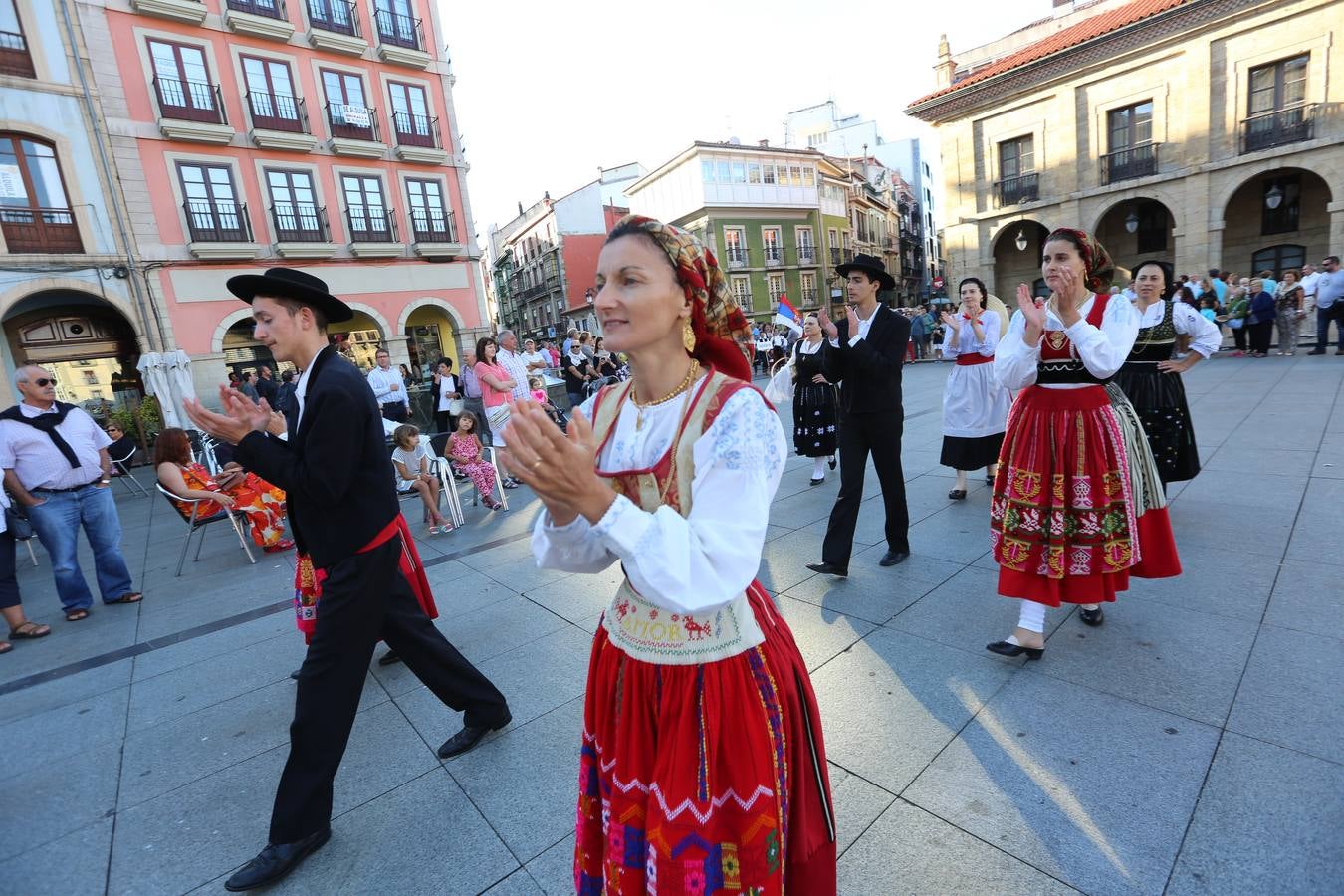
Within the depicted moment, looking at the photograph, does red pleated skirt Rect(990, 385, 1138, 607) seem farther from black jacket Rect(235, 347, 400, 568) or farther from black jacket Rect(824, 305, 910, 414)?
black jacket Rect(235, 347, 400, 568)

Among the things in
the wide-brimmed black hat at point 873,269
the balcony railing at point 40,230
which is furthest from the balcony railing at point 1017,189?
the balcony railing at point 40,230

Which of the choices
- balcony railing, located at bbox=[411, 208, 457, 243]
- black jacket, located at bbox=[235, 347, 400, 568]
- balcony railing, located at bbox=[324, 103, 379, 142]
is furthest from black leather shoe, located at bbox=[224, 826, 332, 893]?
balcony railing, located at bbox=[324, 103, 379, 142]

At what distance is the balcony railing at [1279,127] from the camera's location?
16.4m

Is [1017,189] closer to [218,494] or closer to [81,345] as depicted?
[218,494]

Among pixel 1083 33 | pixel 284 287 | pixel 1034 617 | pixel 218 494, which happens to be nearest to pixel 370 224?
pixel 218 494

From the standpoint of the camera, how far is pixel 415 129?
21.1 meters

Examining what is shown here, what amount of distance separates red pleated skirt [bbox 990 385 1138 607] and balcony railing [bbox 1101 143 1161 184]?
21837mm

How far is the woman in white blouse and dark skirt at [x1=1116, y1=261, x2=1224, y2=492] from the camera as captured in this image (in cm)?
451

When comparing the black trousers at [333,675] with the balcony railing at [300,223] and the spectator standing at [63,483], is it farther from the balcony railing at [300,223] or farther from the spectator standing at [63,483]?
the balcony railing at [300,223]

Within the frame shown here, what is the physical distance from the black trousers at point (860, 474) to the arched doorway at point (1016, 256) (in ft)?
72.3

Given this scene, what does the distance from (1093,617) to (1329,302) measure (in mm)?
13343

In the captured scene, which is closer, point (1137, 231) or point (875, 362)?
point (875, 362)

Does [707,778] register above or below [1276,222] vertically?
below

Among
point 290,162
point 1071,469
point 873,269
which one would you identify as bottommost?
point 1071,469
